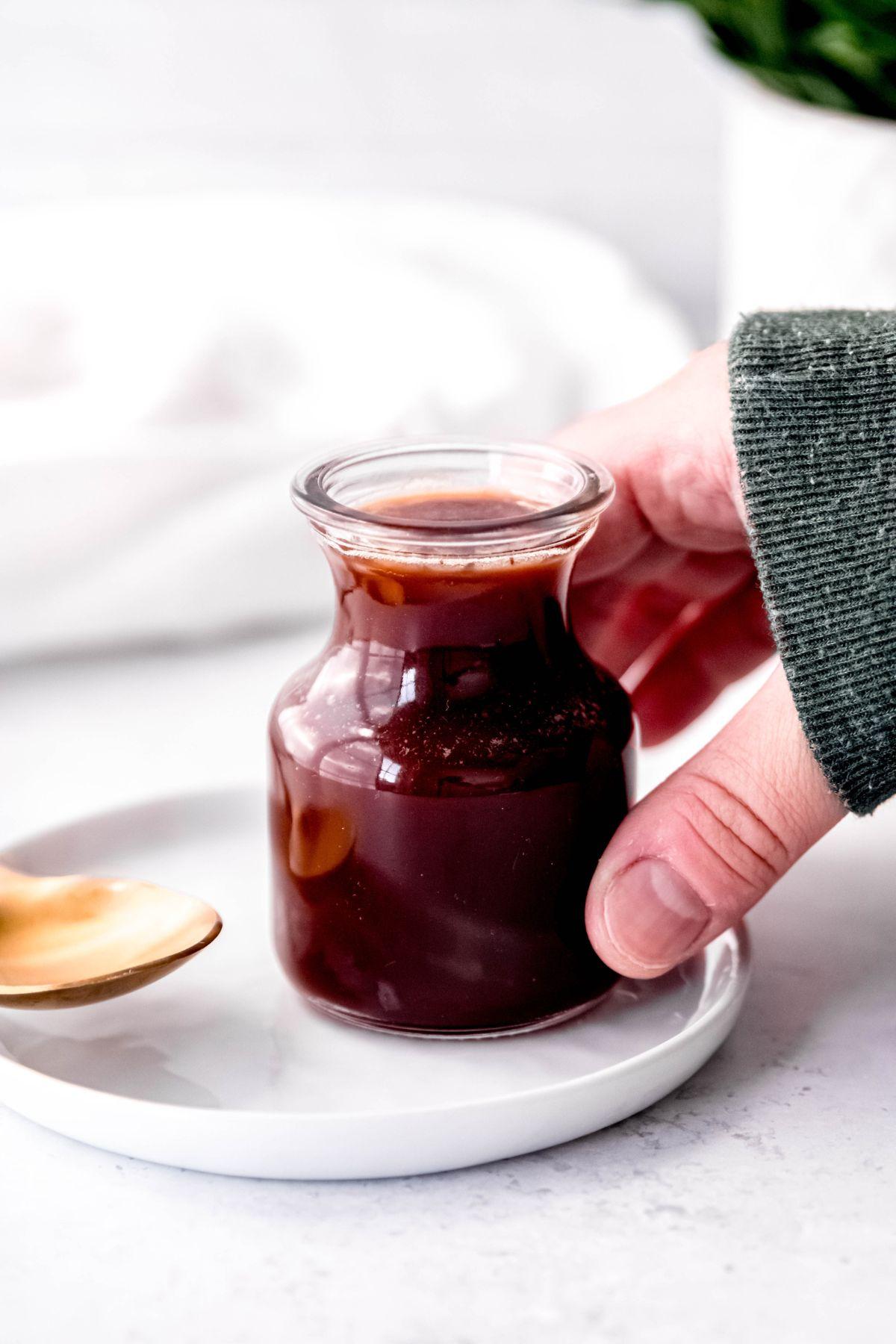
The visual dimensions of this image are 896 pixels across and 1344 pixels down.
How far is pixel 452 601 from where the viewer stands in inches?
28.0

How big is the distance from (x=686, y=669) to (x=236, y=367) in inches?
23.1

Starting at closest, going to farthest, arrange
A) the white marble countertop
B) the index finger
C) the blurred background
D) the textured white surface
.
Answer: the white marble countertop, the index finger, the blurred background, the textured white surface

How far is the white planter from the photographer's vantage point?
1.23 meters

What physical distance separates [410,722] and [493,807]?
55 mm

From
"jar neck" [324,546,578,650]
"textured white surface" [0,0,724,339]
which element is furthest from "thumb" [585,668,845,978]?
"textured white surface" [0,0,724,339]

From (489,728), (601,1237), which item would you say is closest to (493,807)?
(489,728)

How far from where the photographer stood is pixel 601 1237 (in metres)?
0.62

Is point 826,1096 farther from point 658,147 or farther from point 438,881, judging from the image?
point 658,147

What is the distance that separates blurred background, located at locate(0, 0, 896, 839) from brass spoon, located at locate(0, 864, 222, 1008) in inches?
9.9

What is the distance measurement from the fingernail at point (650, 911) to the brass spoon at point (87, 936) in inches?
7.6

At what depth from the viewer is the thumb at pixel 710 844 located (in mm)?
716

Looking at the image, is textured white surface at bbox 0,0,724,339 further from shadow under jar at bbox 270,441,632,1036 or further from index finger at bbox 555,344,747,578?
shadow under jar at bbox 270,441,632,1036

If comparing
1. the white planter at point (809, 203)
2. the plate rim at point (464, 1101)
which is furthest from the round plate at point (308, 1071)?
the white planter at point (809, 203)

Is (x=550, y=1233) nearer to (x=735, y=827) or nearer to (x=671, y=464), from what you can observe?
(x=735, y=827)
